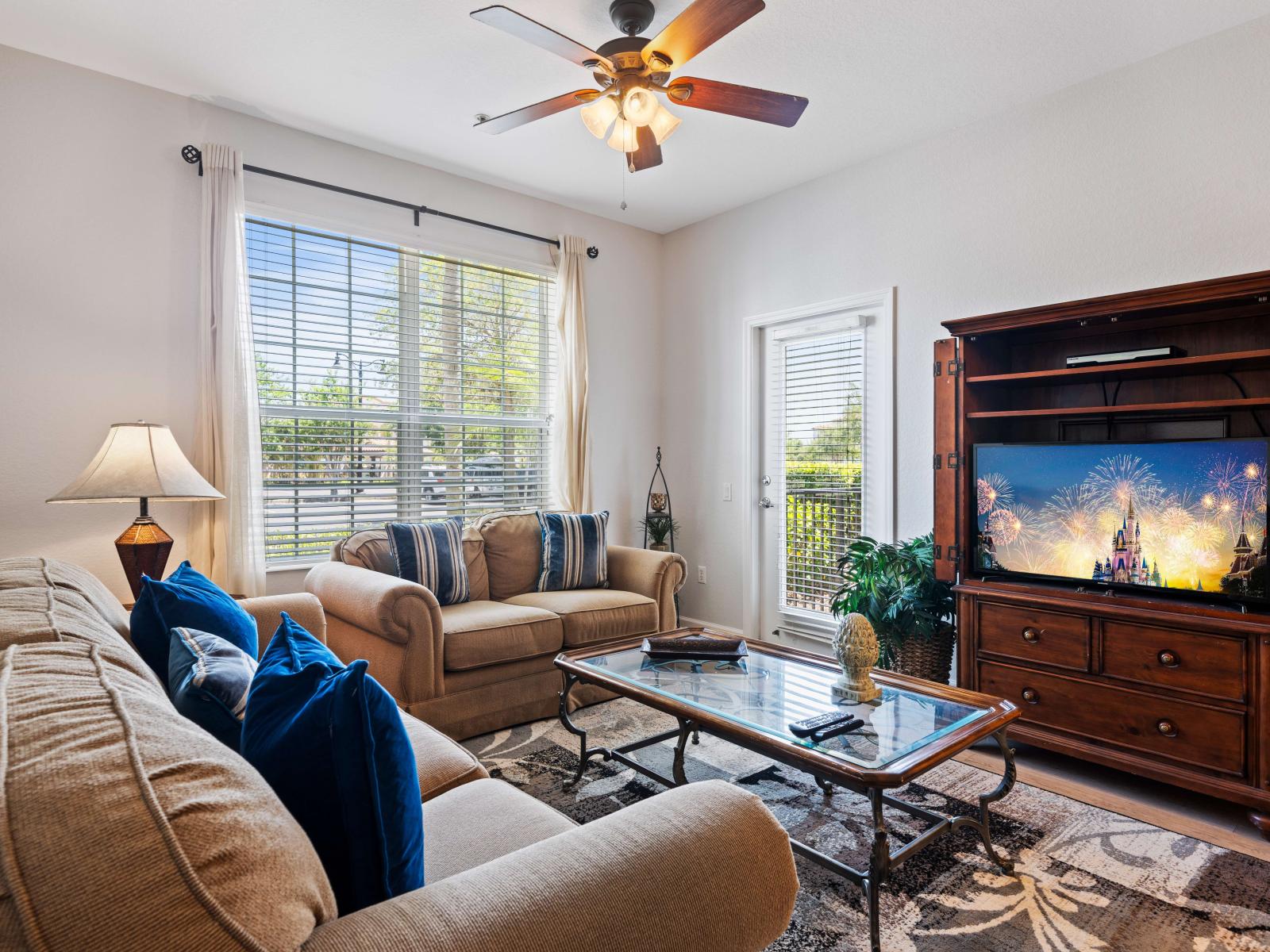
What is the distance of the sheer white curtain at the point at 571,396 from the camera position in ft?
14.9

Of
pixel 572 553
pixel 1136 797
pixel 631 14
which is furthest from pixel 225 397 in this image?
pixel 1136 797

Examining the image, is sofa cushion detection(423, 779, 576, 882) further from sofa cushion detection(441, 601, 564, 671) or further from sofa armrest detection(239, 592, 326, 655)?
sofa cushion detection(441, 601, 564, 671)

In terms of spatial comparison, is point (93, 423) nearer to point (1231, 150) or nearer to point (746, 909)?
point (746, 909)

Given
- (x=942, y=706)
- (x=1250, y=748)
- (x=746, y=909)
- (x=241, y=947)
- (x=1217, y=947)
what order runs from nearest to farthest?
(x=241, y=947), (x=746, y=909), (x=1217, y=947), (x=942, y=706), (x=1250, y=748)

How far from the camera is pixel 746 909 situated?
37.5 inches

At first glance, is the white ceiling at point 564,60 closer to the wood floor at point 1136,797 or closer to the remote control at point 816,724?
the remote control at point 816,724

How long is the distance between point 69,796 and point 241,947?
19 centimetres

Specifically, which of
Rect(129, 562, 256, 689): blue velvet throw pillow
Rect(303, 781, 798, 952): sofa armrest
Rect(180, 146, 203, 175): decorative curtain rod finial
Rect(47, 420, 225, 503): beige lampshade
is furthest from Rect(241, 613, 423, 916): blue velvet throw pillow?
Rect(180, 146, 203, 175): decorative curtain rod finial

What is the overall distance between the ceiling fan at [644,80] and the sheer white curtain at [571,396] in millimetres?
1758

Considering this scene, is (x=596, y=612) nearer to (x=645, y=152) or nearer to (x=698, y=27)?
(x=645, y=152)

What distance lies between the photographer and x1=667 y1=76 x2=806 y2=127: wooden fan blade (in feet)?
7.98

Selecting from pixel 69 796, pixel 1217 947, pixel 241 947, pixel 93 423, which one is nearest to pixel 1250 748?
pixel 1217 947

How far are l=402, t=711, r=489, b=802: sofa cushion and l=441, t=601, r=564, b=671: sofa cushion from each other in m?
1.19

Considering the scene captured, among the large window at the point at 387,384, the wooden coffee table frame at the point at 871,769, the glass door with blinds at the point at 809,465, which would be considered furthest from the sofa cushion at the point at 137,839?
the glass door with blinds at the point at 809,465
